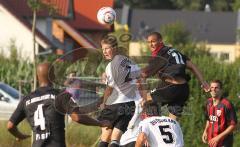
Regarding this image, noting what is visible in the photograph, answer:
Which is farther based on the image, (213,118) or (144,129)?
(213,118)

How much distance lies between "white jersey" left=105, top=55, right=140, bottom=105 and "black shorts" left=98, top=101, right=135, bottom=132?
76 mm

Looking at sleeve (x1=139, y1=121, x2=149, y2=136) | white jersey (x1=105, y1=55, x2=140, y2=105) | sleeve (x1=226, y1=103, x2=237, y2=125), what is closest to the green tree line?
sleeve (x1=226, y1=103, x2=237, y2=125)

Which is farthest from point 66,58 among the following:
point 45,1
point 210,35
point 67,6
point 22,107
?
point 210,35

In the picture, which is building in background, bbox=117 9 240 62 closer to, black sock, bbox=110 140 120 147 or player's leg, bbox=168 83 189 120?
player's leg, bbox=168 83 189 120

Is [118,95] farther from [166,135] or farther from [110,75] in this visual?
[166,135]

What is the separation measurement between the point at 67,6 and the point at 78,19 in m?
12.9

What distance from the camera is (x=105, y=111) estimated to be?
14.1 metres

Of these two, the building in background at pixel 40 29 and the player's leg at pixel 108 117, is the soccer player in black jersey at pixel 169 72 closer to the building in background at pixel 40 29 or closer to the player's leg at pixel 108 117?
the player's leg at pixel 108 117

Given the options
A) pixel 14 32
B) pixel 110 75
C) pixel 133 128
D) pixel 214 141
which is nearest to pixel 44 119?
pixel 110 75

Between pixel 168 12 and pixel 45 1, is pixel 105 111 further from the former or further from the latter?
pixel 168 12

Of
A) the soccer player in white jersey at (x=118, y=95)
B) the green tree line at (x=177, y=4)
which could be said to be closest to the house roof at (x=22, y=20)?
the soccer player in white jersey at (x=118, y=95)

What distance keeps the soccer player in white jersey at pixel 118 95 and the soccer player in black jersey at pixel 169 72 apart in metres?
0.32

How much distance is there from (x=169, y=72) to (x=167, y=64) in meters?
0.15

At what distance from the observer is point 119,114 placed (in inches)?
547
